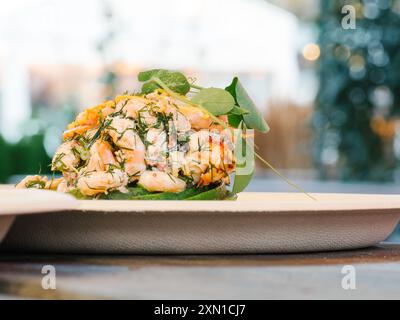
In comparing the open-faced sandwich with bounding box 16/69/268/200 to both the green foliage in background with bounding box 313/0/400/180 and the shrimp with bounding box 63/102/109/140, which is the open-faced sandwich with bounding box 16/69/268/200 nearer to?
the shrimp with bounding box 63/102/109/140

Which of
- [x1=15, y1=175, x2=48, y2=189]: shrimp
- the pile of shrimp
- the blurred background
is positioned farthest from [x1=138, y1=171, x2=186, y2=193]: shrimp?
the blurred background

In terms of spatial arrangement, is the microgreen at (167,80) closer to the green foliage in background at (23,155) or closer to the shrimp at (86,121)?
the shrimp at (86,121)

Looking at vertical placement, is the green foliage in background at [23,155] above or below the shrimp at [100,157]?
below

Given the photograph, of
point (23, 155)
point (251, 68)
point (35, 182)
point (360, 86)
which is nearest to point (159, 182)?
point (35, 182)

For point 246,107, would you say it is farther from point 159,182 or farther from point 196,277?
point 196,277

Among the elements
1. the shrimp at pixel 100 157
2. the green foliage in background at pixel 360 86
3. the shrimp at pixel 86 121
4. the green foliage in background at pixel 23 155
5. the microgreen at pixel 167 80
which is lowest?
the green foliage in background at pixel 23 155

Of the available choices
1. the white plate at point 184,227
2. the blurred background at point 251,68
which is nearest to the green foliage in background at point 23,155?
the blurred background at point 251,68

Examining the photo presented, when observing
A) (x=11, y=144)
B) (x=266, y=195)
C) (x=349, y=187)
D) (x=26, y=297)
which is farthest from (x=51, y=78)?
(x=26, y=297)
